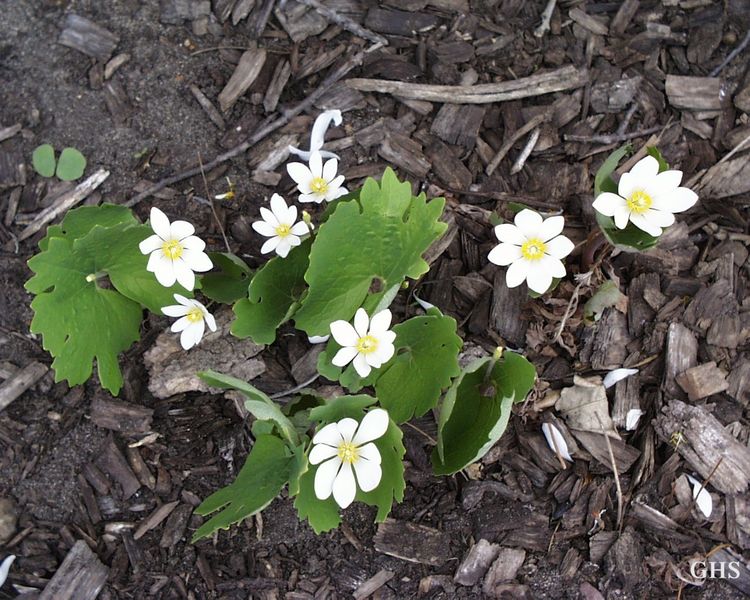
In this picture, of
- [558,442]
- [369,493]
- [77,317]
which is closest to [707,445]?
[558,442]

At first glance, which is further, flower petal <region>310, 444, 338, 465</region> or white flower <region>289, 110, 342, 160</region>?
white flower <region>289, 110, 342, 160</region>

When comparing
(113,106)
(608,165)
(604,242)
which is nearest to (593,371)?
(604,242)

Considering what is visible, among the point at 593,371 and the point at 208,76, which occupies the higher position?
the point at 208,76

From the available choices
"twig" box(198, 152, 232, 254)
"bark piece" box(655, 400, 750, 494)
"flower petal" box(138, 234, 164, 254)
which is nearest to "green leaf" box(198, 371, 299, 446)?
"flower petal" box(138, 234, 164, 254)

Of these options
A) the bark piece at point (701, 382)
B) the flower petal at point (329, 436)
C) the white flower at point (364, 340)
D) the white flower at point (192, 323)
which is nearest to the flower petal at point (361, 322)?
the white flower at point (364, 340)

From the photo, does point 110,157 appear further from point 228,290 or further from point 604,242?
point 604,242

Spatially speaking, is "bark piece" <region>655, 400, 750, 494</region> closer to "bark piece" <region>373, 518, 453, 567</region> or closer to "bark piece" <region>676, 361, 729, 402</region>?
"bark piece" <region>676, 361, 729, 402</region>
